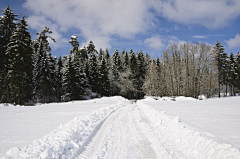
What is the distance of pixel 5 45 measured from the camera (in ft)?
73.9

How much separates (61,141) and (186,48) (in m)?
31.7

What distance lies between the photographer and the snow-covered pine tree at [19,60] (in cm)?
2012

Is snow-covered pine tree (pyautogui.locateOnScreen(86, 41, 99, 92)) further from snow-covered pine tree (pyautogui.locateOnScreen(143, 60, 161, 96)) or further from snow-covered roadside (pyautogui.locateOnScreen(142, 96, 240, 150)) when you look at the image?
snow-covered roadside (pyautogui.locateOnScreen(142, 96, 240, 150))

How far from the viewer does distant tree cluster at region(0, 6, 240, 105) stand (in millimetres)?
21609

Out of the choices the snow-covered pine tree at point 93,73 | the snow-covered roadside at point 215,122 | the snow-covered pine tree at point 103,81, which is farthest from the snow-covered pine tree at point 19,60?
the snow-covered roadside at point 215,122

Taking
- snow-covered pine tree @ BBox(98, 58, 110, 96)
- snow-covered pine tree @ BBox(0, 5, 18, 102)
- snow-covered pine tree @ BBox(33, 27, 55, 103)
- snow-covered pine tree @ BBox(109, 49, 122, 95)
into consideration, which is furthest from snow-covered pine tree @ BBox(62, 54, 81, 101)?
snow-covered pine tree @ BBox(109, 49, 122, 95)

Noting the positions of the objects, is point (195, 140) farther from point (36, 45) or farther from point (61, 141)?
point (36, 45)

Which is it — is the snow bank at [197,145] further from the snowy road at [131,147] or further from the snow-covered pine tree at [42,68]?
the snow-covered pine tree at [42,68]

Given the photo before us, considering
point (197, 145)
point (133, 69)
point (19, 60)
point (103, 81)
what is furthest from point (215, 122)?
point (133, 69)

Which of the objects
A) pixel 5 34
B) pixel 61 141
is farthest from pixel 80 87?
pixel 61 141

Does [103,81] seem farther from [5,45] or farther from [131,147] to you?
[131,147]

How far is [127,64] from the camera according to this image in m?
51.2

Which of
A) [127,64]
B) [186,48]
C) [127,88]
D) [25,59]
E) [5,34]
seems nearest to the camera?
[25,59]

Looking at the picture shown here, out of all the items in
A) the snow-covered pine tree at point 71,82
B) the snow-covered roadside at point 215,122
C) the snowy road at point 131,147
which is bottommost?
the snowy road at point 131,147
